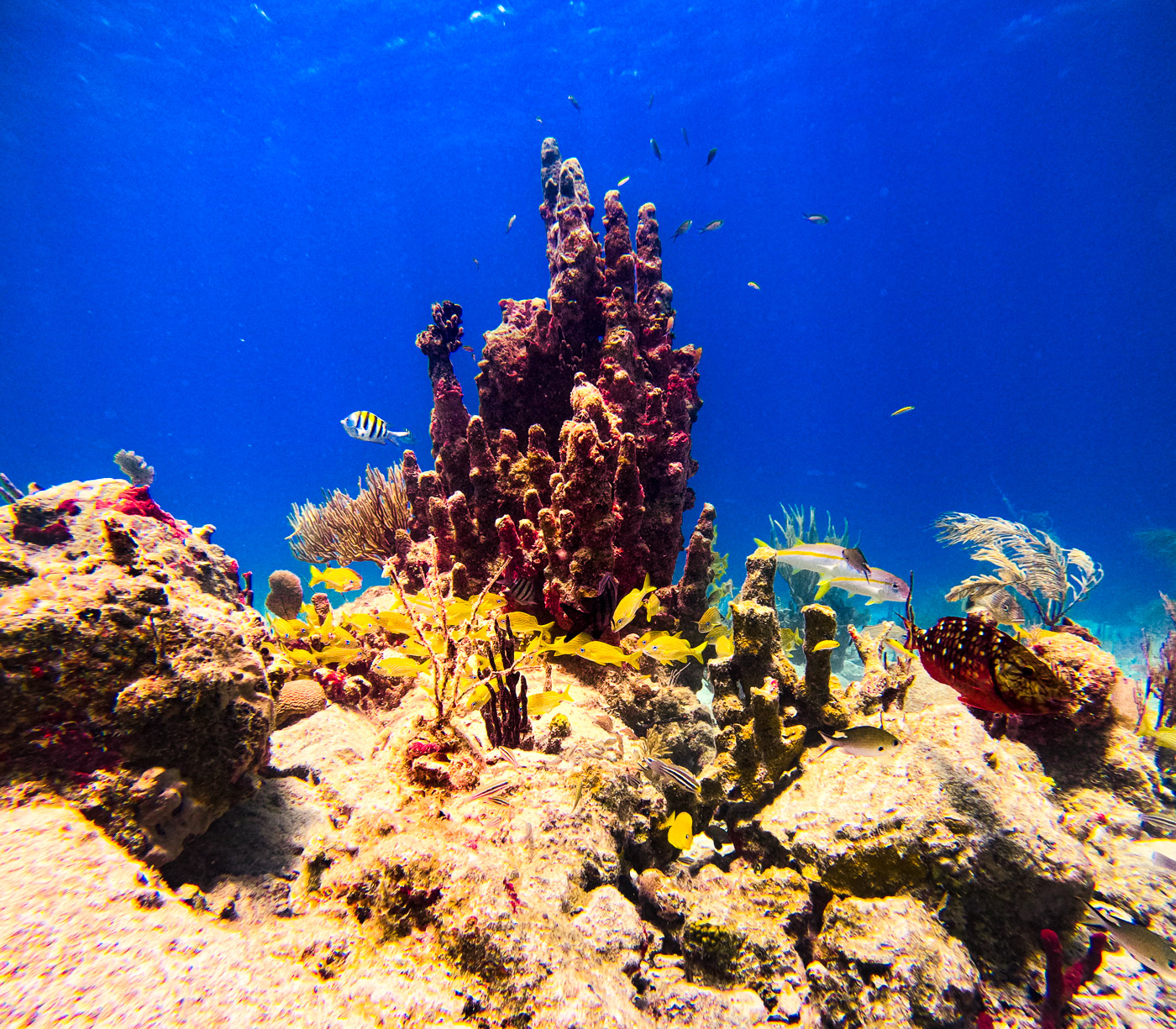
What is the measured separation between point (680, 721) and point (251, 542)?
77811mm

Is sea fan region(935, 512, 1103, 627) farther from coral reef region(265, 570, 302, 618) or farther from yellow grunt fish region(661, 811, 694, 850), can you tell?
coral reef region(265, 570, 302, 618)

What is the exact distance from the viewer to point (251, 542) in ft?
215

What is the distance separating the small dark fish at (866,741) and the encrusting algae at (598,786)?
18 millimetres

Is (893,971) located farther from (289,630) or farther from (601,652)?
(289,630)

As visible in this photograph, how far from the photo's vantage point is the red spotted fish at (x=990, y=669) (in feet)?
5.94

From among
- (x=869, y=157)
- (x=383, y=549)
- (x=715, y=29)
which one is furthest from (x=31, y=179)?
(x=869, y=157)

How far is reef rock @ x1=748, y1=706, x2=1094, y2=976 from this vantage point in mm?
2266

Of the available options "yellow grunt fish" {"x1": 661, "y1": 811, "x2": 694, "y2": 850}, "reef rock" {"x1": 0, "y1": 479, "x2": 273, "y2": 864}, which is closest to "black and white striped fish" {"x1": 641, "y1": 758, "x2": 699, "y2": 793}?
"yellow grunt fish" {"x1": 661, "y1": 811, "x2": 694, "y2": 850}

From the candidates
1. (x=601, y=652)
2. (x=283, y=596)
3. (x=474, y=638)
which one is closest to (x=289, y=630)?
(x=283, y=596)

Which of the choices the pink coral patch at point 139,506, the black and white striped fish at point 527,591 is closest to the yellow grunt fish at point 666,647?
the black and white striped fish at point 527,591

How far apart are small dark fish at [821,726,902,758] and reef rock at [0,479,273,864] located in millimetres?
3070

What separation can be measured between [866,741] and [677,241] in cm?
5849

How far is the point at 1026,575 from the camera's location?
520 centimetres

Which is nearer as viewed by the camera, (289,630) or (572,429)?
(572,429)
